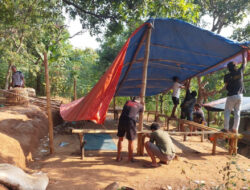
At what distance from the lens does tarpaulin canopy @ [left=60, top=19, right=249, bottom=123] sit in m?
3.81

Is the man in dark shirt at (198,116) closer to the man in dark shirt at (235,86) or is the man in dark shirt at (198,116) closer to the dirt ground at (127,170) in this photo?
the dirt ground at (127,170)

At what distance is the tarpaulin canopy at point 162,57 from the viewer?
3.81m

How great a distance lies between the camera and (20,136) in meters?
4.36

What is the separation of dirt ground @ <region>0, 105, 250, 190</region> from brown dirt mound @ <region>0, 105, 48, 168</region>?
207 millimetres

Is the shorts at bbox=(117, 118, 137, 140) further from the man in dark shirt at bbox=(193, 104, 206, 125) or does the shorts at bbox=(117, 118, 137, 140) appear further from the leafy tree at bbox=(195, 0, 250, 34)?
the leafy tree at bbox=(195, 0, 250, 34)

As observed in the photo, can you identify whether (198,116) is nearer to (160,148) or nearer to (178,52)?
(178,52)

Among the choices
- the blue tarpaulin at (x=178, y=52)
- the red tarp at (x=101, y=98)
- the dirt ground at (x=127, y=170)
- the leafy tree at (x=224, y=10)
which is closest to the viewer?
the dirt ground at (x=127, y=170)

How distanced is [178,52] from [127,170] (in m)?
3.30

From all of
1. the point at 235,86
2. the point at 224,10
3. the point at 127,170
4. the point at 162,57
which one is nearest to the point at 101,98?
the point at 127,170

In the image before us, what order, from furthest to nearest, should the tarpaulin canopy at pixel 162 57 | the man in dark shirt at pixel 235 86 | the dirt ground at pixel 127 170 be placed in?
the man in dark shirt at pixel 235 86
the tarpaulin canopy at pixel 162 57
the dirt ground at pixel 127 170

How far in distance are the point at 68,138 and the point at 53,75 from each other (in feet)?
30.7

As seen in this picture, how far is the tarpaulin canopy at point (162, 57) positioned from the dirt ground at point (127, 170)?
95 centimetres

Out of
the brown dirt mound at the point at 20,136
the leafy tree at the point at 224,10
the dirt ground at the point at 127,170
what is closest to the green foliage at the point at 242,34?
the leafy tree at the point at 224,10

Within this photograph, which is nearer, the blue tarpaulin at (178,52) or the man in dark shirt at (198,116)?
the blue tarpaulin at (178,52)
